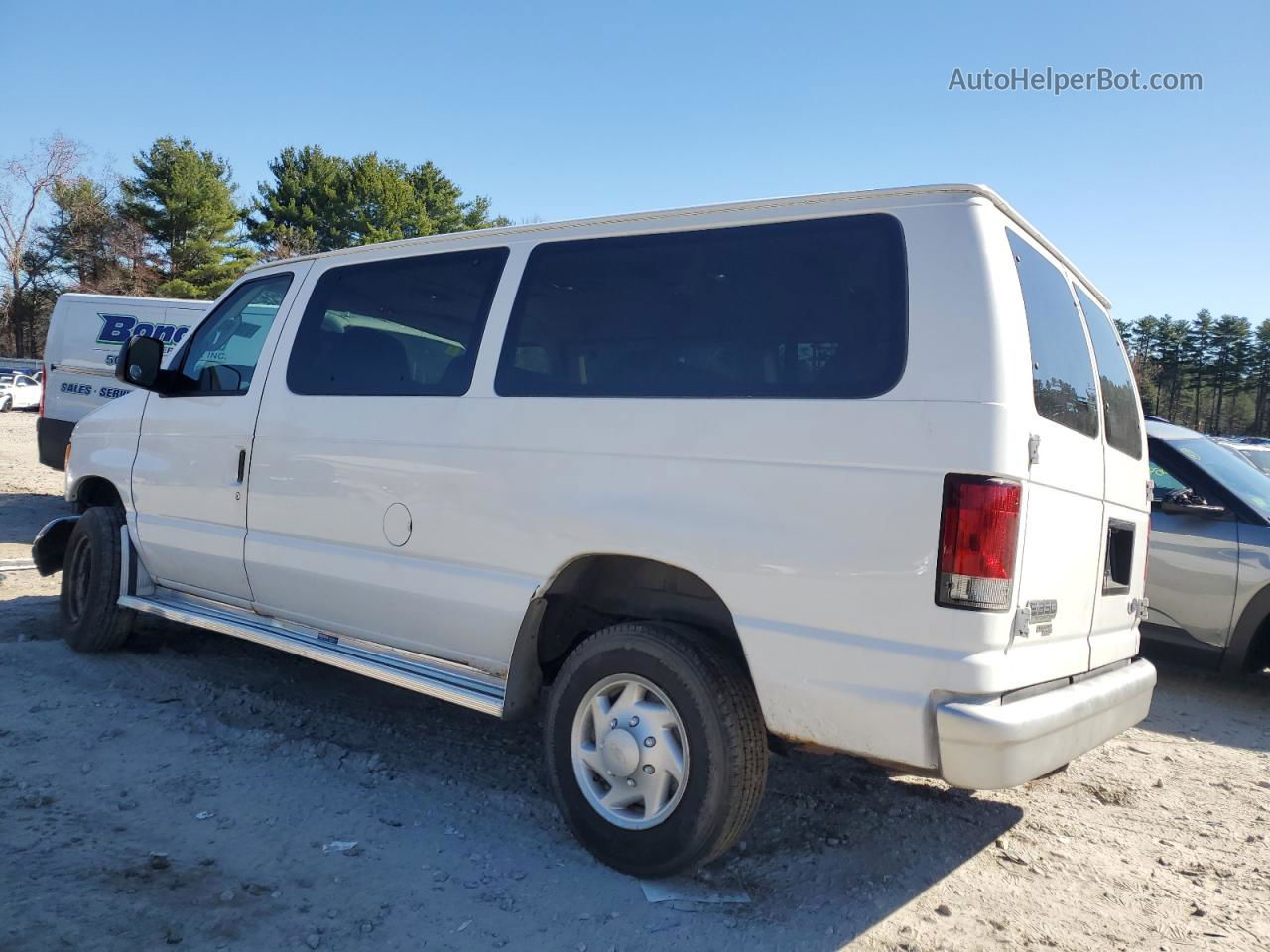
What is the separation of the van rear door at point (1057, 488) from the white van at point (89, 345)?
34.8ft

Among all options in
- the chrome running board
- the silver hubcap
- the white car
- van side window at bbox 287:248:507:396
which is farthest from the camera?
the white car

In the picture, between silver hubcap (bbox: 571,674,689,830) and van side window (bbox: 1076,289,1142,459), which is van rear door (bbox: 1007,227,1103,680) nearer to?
van side window (bbox: 1076,289,1142,459)

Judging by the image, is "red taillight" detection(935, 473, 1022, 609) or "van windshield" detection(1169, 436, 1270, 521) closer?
"red taillight" detection(935, 473, 1022, 609)

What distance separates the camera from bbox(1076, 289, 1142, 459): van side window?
3625mm

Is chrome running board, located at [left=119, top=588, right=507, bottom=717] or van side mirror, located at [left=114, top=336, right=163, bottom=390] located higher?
van side mirror, located at [left=114, top=336, right=163, bottom=390]

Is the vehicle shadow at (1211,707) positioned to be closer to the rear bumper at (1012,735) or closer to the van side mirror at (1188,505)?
the van side mirror at (1188,505)

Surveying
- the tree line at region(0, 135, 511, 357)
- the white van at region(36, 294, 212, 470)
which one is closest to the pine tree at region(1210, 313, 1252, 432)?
the tree line at region(0, 135, 511, 357)

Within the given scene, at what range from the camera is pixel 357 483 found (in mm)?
3951

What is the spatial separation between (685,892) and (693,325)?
188 centimetres

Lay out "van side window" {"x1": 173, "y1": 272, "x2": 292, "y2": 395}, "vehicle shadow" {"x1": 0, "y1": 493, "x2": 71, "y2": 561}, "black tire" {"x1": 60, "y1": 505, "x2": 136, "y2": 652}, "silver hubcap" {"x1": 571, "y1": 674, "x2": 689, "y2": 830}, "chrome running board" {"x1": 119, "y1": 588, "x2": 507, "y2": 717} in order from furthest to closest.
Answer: "vehicle shadow" {"x1": 0, "y1": 493, "x2": 71, "y2": 561}
"black tire" {"x1": 60, "y1": 505, "x2": 136, "y2": 652}
"van side window" {"x1": 173, "y1": 272, "x2": 292, "y2": 395}
"chrome running board" {"x1": 119, "y1": 588, "x2": 507, "y2": 717}
"silver hubcap" {"x1": 571, "y1": 674, "x2": 689, "y2": 830}

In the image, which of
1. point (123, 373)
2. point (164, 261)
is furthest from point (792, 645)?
point (164, 261)

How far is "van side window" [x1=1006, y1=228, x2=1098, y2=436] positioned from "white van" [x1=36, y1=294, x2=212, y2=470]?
34.6ft

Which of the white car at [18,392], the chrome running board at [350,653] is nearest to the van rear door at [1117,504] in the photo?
the chrome running board at [350,653]

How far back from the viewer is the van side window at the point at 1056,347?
9.57 ft
